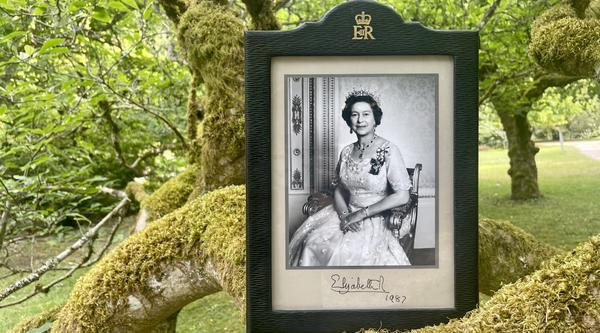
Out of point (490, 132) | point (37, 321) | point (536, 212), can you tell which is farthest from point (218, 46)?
point (490, 132)

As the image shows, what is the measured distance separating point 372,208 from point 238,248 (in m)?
0.50

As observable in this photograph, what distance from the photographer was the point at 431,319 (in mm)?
1322

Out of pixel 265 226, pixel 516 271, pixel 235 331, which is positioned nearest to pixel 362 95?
pixel 265 226

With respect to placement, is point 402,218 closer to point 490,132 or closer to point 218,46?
point 218,46

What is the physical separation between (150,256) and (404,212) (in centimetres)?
97

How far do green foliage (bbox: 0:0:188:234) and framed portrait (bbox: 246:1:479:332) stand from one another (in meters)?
1.43

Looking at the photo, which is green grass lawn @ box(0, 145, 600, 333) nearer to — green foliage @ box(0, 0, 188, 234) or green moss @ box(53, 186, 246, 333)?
green foliage @ box(0, 0, 188, 234)

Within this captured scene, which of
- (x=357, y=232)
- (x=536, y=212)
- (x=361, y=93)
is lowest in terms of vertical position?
(x=536, y=212)

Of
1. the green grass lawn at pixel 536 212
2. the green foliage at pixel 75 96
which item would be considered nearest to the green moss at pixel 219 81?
the green foliage at pixel 75 96

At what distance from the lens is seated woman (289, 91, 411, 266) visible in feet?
4.38

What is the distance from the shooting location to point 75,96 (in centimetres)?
323

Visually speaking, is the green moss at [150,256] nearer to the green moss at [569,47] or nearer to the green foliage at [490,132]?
the green moss at [569,47]

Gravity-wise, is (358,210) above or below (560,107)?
below
